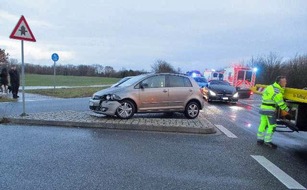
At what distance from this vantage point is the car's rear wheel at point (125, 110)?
10578 millimetres

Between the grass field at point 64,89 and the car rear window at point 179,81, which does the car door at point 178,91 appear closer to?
the car rear window at point 179,81

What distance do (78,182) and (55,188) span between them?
0.37 metres

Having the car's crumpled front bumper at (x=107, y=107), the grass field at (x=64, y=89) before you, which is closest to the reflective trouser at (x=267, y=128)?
the car's crumpled front bumper at (x=107, y=107)

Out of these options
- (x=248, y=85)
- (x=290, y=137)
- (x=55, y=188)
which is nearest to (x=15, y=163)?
(x=55, y=188)

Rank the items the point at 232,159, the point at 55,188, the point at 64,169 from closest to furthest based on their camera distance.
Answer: the point at 55,188
the point at 64,169
the point at 232,159

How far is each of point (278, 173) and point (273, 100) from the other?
2.58 m

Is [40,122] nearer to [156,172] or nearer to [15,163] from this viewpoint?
[15,163]

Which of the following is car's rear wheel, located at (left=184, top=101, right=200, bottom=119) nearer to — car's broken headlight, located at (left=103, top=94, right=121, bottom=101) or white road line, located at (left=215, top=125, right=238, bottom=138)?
white road line, located at (left=215, top=125, right=238, bottom=138)

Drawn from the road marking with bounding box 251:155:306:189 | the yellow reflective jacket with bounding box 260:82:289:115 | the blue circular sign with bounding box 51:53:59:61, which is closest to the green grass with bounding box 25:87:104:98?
the blue circular sign with bounding box 51:53:59:61

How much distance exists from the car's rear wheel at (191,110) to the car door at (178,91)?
204mm

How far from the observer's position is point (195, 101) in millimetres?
12086

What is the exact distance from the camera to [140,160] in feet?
A: 20.1

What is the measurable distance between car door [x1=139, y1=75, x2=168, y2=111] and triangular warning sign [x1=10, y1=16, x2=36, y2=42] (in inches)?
153

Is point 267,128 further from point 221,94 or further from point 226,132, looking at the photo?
point 221,94
